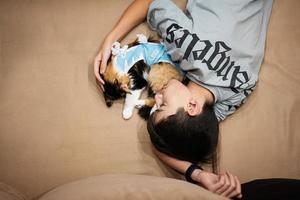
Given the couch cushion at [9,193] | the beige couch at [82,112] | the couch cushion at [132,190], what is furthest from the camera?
the beige couch at [82,112]

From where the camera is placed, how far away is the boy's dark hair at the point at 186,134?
104 centimetres

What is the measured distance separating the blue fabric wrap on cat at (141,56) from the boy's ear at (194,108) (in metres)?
0.14

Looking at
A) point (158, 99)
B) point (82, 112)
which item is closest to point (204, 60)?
point (158, 99)

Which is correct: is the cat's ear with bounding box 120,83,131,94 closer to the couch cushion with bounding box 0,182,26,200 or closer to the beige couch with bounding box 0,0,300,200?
the beige couch with bounding box 0,0,300,200

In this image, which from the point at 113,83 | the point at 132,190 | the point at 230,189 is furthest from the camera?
the point at 113,83

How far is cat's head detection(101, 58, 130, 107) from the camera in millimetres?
1142

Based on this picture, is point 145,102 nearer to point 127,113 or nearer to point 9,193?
point 127,113

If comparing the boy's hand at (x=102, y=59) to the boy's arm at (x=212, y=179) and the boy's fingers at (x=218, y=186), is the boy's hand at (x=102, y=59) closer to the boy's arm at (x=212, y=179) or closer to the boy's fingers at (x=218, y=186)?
the boy's arm at (x=212, y=179)

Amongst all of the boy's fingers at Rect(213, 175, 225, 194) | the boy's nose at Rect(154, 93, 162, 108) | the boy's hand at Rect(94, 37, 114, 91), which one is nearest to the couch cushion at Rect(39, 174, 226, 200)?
the boy's fingers at Rect(213, 175, 225, 194)

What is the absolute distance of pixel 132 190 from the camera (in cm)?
91

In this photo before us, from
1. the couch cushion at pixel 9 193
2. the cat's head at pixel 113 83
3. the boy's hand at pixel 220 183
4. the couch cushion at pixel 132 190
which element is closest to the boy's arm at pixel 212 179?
the boy's hand at pixel 220 183

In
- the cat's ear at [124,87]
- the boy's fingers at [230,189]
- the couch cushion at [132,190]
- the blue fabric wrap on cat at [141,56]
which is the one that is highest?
the blue fabric wrap on cat at [141,56]

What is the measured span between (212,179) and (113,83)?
408 millimetres

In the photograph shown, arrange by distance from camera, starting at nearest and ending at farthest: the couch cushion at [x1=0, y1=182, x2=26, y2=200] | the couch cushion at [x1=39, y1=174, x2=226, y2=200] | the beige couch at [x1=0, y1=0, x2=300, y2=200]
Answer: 1. the couch cushion at [x1=39, y1=174, x2=226, y2=200]
2. the couch cushion at [x1=0, y1=182, x2=26, y2=200]
3. the beige couch at [x1=0, y1=0, x2=300, y2=200]
